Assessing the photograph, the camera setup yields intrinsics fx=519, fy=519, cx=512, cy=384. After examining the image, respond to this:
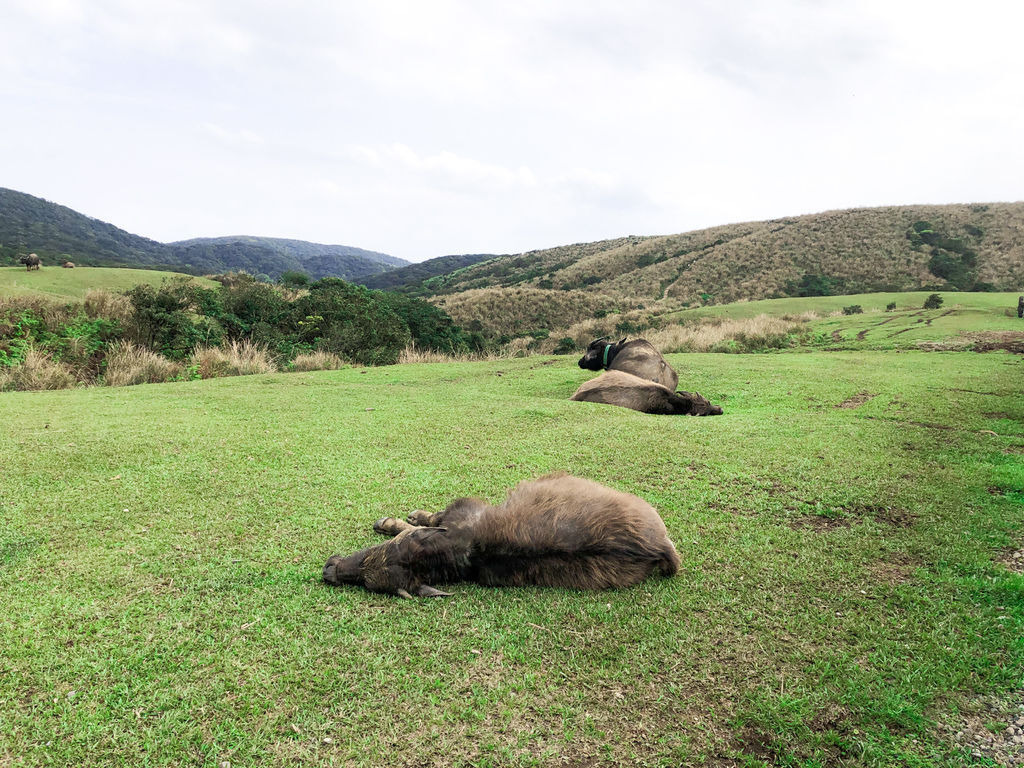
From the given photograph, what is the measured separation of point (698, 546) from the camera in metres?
2.90

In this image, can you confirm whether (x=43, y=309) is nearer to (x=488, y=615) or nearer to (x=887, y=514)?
(x=488, y=615)

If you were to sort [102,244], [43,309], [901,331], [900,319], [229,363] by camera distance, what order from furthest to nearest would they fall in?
[102,244], [900,319], [901,331], [43,309], [229,363]

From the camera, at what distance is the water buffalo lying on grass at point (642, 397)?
659cm

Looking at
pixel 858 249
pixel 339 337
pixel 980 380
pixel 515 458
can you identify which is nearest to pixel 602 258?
pixel 858 249

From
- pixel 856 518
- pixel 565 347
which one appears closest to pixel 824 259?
pixel 565 347

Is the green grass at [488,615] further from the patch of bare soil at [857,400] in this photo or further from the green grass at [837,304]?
the green grass at [837,304]

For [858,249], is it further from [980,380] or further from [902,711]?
[902,711]

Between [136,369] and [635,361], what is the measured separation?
867 centimetres

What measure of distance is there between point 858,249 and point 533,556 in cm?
4650

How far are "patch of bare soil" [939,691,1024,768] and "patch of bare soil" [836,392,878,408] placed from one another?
5.26 m

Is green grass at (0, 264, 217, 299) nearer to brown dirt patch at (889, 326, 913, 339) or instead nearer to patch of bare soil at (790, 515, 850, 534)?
patch of bare soil at (790, 515, 850, 534)

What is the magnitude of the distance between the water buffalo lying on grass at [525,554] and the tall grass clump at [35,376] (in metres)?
8.49

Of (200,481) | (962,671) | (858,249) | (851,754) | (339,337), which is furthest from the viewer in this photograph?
(858,249)

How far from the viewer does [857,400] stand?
21.6 ft
